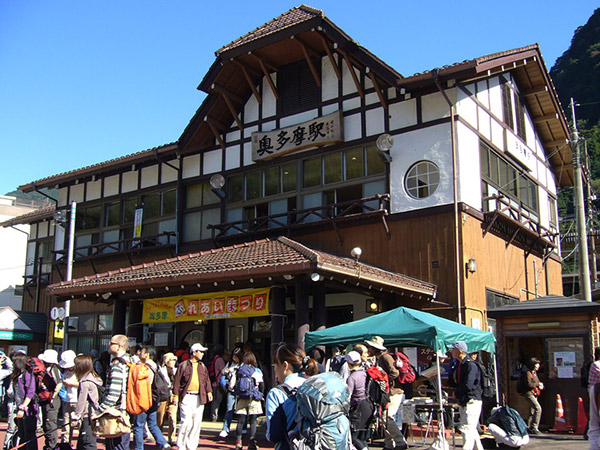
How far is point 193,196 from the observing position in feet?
66.8

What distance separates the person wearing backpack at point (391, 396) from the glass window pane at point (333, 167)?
270 inches

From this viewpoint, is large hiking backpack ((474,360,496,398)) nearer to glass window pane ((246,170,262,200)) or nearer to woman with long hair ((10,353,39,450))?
→ woman with long hair ((10,353,39,450))

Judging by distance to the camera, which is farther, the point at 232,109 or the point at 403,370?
the point at 232,109

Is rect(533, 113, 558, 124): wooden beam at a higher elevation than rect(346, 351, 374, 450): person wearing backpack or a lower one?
higher

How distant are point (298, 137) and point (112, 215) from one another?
8521mm

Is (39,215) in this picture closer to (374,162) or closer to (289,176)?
(289,176)

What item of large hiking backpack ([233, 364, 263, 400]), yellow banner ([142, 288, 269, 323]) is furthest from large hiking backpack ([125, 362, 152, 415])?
yellow banner ([142, 288, 269, 323])

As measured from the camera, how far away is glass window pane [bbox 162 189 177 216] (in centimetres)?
2077

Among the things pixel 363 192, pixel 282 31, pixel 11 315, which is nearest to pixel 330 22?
pixel 282 31

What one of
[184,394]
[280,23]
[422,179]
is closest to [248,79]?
[280,23]

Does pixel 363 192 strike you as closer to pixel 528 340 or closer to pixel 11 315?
pixel 528 340

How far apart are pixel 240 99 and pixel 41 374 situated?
12092 mm

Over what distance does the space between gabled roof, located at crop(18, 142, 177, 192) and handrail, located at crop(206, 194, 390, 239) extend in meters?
3.29

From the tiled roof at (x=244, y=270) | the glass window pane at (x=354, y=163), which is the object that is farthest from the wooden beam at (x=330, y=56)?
the tiled roof at (x=244, y=270)
